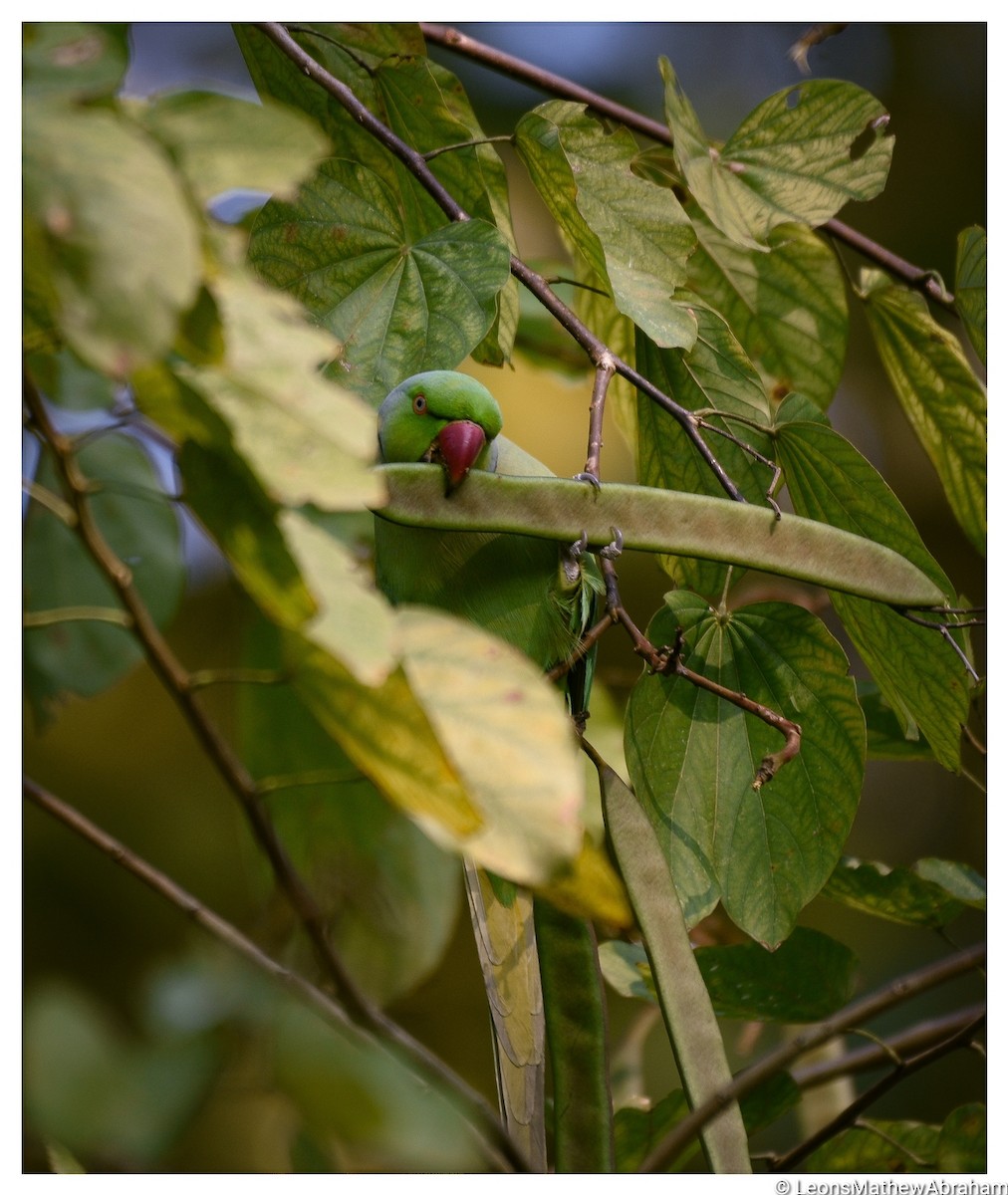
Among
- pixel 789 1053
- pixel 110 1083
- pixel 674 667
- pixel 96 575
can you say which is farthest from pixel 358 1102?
pixel 96 575

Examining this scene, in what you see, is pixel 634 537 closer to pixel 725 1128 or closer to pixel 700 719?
pixel 700 719

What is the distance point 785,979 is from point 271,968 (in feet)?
2.14

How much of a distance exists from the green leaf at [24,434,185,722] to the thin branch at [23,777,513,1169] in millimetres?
222

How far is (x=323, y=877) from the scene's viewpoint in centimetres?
73

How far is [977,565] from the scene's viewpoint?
2.70 m

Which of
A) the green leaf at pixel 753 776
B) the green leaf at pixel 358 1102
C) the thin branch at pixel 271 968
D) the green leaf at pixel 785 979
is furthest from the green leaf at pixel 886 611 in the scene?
the green leaf at pixel 358 1102

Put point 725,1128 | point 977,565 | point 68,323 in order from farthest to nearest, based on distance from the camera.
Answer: point 977,565 → point 725,1128 → point 68,323

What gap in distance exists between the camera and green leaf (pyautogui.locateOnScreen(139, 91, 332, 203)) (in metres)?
0.48

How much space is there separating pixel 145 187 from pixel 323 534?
0.16m

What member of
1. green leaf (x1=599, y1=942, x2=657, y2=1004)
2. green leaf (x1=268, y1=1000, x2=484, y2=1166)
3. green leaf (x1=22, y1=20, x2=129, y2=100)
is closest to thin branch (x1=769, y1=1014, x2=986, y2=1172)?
green leaf (x1=599, y1=942, x2=657, y2=1004)

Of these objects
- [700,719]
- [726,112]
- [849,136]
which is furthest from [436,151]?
[726,112]

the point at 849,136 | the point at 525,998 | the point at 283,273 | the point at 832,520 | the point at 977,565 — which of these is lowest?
the point at 977,565

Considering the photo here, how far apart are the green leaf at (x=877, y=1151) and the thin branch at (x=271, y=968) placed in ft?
1.79

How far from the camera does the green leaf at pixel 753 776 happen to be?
36.4 inches
